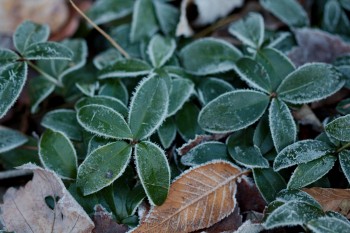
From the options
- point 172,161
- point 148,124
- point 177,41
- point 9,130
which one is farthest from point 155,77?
point 9,130

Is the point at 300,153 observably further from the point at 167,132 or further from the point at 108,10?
the point at 108,10

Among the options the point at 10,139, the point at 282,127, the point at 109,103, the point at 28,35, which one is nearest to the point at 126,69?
the point at 109,103

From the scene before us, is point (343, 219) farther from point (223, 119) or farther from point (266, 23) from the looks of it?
point (266, 23)

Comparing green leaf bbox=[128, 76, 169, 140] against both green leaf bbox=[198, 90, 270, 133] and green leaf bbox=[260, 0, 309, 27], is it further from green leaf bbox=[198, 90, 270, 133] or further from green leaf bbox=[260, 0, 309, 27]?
green leaf bbox=[260, 0, 309, 27]

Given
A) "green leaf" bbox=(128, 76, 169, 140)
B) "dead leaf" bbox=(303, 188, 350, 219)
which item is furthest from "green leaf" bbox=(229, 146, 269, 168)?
"green leaf" bbox=(128, 76, 169, 140)

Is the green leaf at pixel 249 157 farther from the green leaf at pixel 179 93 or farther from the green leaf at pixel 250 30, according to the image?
the green leaf at pixel 250 30
